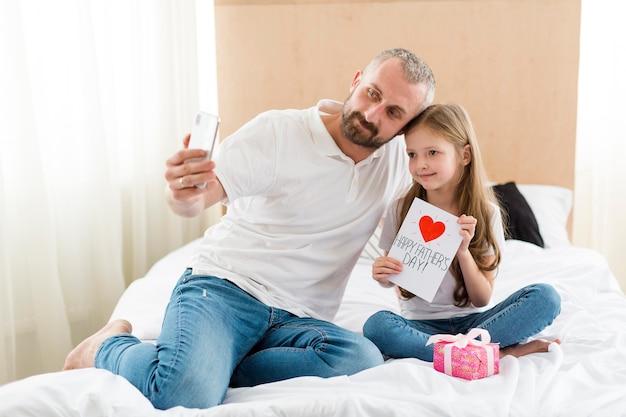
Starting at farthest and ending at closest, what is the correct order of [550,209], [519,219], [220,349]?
[550,209] → [519,219] → [220,349]

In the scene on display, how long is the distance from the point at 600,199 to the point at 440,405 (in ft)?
7.33

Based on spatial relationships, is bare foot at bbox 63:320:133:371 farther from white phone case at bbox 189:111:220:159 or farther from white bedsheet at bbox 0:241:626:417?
white phone case at bbox 189:111:220:159

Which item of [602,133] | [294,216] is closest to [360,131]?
[294,216]

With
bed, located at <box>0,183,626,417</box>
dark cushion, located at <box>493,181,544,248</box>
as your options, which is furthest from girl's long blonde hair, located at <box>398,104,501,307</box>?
dark cushion, located at <box>493,181,544,248</box>

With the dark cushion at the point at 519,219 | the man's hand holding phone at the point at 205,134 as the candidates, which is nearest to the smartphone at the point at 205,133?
the man's hand holding phone at the point at 205,134

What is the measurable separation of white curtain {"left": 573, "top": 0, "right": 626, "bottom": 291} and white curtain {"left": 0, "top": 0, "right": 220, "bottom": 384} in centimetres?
163

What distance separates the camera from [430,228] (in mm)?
1760

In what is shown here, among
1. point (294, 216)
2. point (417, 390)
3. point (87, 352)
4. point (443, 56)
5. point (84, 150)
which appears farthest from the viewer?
point (443, 56)

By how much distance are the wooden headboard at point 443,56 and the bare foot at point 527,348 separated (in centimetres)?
163

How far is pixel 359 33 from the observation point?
10.3ft

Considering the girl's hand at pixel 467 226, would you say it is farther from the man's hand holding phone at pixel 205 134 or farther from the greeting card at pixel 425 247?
the man's hand holding phone at pixel 205 134

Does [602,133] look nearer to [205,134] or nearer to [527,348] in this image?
[527,348]

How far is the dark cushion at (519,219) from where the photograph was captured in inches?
109

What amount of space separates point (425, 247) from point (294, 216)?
325 mm
